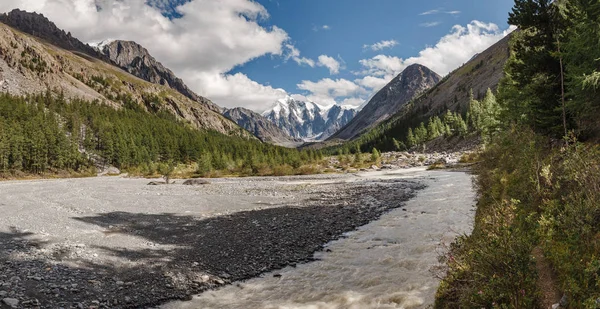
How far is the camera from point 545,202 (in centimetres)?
1041

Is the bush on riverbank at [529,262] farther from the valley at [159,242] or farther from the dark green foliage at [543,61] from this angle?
the dark green foliage at [543,61]

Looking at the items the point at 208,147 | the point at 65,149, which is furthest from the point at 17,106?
the point at 208,147

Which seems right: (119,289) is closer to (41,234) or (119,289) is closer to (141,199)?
(41,234)

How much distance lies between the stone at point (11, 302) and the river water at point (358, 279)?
4.64m

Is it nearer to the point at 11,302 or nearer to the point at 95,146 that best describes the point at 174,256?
the point at 11,302

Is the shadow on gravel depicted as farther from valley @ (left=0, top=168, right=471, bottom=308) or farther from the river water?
the river water

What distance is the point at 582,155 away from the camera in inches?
463

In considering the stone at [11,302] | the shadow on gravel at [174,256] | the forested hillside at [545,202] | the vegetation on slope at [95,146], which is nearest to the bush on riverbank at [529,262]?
the forested hillside at [545,202]

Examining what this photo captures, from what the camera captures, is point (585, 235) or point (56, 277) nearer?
point (585, 235)

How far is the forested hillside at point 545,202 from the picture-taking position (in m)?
6.95

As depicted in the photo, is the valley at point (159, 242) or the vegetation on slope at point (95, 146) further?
the vegetation on slope at point (95, 146)

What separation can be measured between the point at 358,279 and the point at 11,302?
12.6 metres

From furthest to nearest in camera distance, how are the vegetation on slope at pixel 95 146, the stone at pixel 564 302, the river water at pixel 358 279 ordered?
the vegetation on slope at pixel 95 146 → the river water at pixel 358 279 → the stone at pixel 564 302

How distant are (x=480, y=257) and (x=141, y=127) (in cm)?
19354
